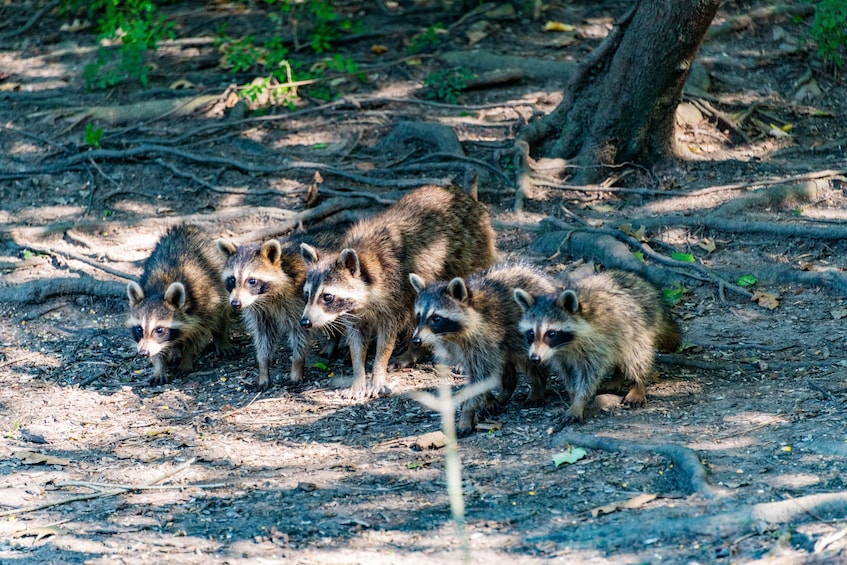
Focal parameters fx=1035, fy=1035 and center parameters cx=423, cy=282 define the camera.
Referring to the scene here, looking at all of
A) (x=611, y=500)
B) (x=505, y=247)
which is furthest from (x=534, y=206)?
(x=611, y=500)

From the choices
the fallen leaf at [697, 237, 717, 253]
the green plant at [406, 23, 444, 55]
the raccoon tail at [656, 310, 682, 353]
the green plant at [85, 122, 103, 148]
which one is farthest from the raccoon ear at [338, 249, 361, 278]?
the green plant at [406, 23, 444, 55]

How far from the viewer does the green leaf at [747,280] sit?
6761 millimetres

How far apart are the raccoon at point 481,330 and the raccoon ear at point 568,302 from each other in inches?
14.5

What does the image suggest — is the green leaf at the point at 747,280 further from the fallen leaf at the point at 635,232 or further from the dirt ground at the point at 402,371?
the fallen leaf at the point at 635,232

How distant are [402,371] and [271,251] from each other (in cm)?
109

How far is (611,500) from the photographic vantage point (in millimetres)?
4273

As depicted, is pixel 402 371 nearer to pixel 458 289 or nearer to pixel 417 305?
pixel 417 305

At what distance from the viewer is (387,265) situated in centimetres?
621

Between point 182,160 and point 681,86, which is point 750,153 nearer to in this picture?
point 681,86

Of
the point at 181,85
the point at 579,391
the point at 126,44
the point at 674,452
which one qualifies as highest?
the point at 126,44

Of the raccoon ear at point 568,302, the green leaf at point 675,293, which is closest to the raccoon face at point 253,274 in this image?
the raccoon ear at point 568,302

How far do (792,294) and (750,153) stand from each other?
94.8 inches

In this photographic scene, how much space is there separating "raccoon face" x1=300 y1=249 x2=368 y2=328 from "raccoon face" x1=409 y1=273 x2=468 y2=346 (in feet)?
1.52

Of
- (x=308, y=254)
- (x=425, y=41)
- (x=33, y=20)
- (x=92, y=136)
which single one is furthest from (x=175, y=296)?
(x=33, y=20)
